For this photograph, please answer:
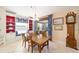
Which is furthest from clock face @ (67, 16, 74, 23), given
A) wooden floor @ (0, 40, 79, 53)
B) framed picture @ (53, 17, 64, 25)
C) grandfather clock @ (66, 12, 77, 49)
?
wooden floor @ (0, 40, 79, 53)

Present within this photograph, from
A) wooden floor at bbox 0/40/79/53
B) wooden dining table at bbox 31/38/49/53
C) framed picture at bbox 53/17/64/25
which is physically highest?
framed picture at bbox 53/17/64/25

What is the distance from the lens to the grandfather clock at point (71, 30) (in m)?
2.18

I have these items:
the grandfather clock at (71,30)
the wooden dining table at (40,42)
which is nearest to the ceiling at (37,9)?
the grandfather clock at (71,30)

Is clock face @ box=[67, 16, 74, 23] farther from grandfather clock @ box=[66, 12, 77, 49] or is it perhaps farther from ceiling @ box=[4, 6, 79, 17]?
ceiling @ box=[4, 6, 79, 17]

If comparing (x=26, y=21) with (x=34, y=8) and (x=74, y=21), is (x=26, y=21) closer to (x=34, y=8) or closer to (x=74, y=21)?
(x=34, y=8)

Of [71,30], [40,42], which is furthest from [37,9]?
[71,30]

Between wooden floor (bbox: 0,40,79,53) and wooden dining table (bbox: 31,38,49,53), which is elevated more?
wooden dining table (bbox: 31,38,49,53)

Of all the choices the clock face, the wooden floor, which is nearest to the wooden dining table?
the wooden floor

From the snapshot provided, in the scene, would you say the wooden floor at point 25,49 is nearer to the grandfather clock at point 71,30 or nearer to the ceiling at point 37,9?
the grandfather clock at point 71,30

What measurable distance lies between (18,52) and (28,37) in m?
0.32

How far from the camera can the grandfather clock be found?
2.18 metres

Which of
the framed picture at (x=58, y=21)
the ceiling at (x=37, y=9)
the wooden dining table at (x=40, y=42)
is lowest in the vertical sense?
the wooden dining table at (x=40, y=42)

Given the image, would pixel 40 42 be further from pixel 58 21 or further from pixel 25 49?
pixel 58 21

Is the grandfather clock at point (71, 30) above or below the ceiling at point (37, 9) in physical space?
below
